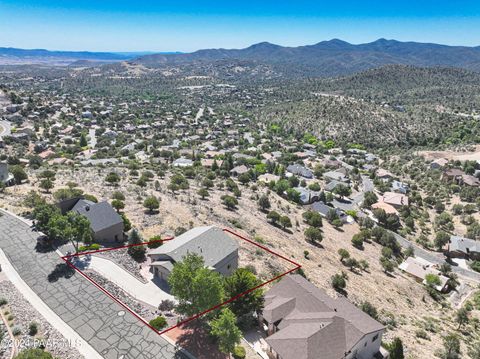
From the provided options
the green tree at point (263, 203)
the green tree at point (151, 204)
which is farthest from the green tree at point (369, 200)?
the green tree at point (151, 204)

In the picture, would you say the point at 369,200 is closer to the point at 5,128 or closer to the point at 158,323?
the point at 158,323

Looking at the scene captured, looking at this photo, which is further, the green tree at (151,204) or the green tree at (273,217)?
the green tree at (273,217)

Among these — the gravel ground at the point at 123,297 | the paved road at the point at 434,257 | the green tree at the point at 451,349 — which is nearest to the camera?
the gravel ground at the point at 123,297

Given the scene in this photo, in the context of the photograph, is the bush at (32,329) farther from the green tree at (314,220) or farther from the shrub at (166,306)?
the green tree at (314,220)

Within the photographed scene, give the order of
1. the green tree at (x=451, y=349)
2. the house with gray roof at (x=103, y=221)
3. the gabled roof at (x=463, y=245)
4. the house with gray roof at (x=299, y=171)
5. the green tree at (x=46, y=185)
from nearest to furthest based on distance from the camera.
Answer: the green tree at (x=451, y=349) < the house with gray roof at (x=103, y=221) < the green tree at (x=46, y=185) < the gabled roof at (x=463, y=245) < the house with gray roof at (x=299, y=171)

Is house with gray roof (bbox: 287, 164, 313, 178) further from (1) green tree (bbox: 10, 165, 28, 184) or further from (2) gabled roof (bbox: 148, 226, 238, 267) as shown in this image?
(1) green tree (bbox: 10, 165, 28, 184)

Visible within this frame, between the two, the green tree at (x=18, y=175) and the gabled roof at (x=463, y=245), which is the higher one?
the green tree at (x=18, y=175)

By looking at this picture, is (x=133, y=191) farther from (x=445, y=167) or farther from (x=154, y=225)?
(x=445, y=167)
